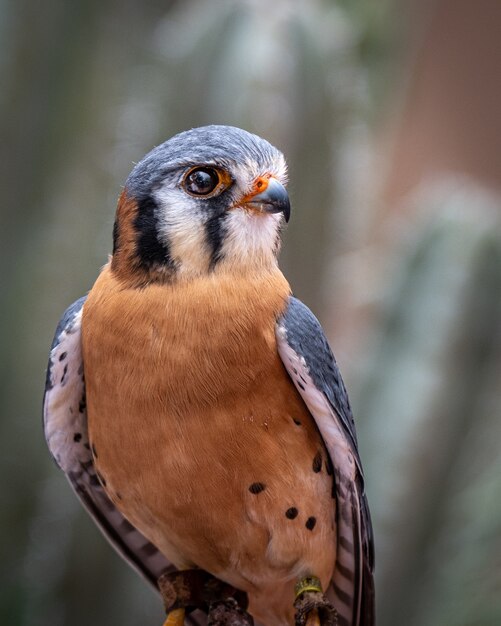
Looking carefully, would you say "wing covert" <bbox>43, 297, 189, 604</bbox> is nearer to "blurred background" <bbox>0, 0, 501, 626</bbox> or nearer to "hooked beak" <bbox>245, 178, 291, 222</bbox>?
"hooked beak" <bbox>245, 178, 291, 222</bbox>

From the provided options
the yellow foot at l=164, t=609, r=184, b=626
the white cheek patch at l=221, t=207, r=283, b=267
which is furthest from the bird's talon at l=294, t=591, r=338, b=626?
the white cheek patch at l=221, t=207, r=283, b=267

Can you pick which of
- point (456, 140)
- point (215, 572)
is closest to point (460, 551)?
point (215, 572)

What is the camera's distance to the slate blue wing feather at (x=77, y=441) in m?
2.51

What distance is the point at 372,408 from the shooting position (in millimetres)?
3727

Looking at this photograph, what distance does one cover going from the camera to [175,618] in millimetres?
2623

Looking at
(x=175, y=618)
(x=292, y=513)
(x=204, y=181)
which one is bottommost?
(x=175, y=618)

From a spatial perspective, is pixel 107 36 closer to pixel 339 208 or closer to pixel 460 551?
pixel 339 208

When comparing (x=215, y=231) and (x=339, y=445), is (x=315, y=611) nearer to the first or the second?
(x=339, y=445)

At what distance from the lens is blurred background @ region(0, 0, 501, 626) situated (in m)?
3.47

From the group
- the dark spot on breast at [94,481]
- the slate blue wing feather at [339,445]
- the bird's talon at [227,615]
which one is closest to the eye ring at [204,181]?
the slate blue wing feather at [339,445]

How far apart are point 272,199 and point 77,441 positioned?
0.74 m

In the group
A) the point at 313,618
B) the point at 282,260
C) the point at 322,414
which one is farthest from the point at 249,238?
the point at 282,260

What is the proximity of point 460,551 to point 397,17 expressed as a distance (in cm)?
205

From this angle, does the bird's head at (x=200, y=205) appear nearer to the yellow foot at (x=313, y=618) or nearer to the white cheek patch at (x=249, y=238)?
the white cheek patch at (x=249, y=238)
